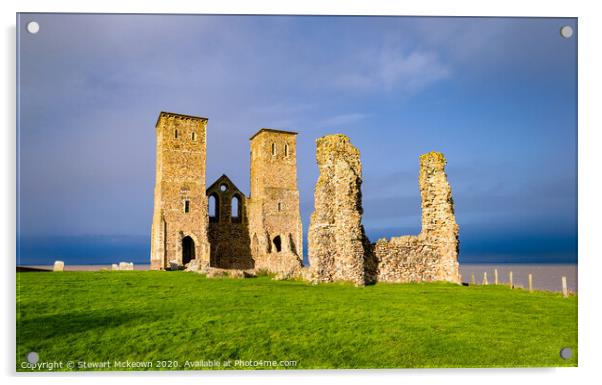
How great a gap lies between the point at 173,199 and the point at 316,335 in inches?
970

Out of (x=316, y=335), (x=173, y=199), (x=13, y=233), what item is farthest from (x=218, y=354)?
(x=173, y=199)

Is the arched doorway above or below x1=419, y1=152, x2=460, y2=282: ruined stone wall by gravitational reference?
below

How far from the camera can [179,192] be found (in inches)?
1320

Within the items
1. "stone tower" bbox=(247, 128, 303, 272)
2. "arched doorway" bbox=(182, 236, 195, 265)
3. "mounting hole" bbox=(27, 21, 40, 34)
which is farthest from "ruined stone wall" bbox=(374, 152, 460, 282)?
"arched doorway" bbox=(182, 236, 195, 265)

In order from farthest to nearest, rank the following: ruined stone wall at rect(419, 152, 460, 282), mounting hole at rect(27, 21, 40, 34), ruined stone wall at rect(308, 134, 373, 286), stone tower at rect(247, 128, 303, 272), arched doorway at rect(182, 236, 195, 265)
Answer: stone tower at rect(247, 128, 303, 272) → arched doorway at rect(182, 236, 195, 265) → ruined stone wall at rect(419, 152, 460, 282) → ruined stone wall at rect(308, 134, 373, 286) → mounting hole at rect(27, 21, 40, 34)

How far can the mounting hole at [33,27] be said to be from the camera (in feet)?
32.2

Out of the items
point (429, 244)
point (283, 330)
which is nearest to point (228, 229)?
point (429, 244)

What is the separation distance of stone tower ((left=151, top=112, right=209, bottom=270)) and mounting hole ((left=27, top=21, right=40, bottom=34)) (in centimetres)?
2312

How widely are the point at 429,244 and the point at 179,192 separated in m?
17.9

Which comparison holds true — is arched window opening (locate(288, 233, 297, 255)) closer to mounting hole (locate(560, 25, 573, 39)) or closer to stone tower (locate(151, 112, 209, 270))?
stone tower (locate(151, 112, 209, 270))

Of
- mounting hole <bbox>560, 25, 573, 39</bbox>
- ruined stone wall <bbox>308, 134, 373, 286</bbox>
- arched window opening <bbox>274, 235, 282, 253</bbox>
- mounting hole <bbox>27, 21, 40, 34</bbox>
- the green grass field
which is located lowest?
the green grass field

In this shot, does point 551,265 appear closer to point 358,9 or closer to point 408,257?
point 358,9

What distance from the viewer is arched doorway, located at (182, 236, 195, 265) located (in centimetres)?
3472

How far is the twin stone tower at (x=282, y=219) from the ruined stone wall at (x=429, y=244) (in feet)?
0.12
